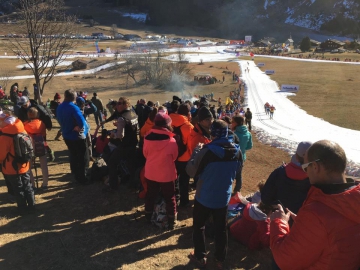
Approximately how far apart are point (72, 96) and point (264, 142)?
42.4 ft

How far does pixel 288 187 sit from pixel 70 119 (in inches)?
166

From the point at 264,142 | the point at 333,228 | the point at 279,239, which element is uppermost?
the point at 333,228

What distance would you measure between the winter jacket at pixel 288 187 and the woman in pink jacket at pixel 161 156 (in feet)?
4.75

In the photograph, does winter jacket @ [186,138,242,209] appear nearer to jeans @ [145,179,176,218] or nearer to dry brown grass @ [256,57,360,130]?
jeans @ [145,179,176,218]

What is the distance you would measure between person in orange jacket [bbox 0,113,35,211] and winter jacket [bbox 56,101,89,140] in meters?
1.01

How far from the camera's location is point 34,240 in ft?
14.4

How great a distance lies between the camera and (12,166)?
16.0 feet

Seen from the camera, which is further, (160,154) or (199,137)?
(199,137)

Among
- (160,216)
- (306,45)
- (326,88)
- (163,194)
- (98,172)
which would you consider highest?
(306,45)

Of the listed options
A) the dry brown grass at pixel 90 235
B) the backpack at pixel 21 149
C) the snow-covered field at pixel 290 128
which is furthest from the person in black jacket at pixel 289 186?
the snow-covered field at pixel 290 128

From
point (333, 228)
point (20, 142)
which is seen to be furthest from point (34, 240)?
point (333, 228)


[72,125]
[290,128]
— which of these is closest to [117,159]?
[72,125]

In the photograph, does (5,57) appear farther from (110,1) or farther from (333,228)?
(110,1)

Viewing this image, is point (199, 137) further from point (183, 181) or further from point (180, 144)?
point (183, 181)
